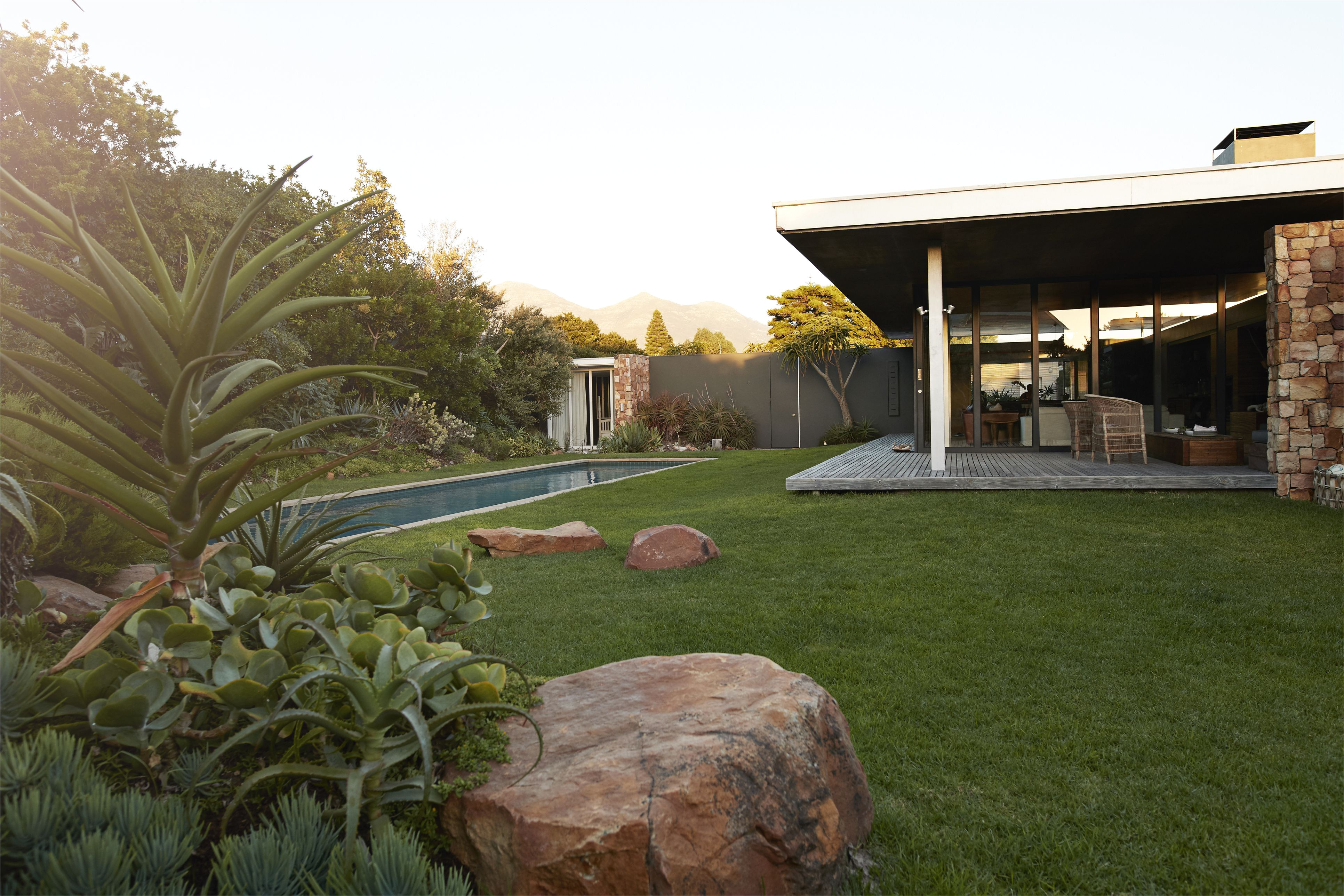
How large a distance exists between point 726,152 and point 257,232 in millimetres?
10301

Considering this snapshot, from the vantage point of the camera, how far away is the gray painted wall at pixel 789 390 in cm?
1942

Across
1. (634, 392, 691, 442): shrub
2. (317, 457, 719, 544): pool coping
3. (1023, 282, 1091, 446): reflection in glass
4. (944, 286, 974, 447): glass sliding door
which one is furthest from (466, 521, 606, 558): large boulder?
(634, 392, 691, 442): shrub

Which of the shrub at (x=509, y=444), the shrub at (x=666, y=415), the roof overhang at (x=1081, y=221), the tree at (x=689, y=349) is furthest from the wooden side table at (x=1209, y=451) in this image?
the tree at (x=689, y=349)

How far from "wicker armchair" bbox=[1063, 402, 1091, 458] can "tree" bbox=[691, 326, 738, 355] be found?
43.0 m

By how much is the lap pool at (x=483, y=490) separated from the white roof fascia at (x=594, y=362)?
367 cm

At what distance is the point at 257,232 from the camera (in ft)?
53.9

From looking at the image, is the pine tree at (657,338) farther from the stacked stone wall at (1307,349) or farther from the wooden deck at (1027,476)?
the stacked stone wall at (1307,349)

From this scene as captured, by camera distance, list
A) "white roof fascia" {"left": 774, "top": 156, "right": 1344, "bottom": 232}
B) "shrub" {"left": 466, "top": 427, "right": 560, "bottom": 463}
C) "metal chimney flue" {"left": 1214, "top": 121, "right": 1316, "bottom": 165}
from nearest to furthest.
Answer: "white roof fascia" {"left": 774, "top": 156, "right": 1344, "bottom": 232} → "metal chimney flue" {"left": 1214, "top": 121, "right": 1316, "bottom": 165} → "shrub" {"left": 466, "top": 427, "right": 560, "bottom": 463}

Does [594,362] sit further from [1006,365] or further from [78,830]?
[78,830]

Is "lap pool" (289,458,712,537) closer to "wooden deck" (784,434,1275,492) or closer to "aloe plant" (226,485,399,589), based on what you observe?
"wooden deck" (784,434,1275,492)

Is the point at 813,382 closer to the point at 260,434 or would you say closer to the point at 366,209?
the point at 366,209

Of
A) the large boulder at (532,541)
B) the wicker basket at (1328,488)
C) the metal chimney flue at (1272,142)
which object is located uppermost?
the metal chimney flue at (1272,142)

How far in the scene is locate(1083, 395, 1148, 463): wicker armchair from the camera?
31.0 ft

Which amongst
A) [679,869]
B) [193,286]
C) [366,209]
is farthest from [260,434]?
[366,209]
